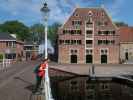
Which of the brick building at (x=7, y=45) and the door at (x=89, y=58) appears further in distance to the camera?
the brick building at (x=7, y=45)

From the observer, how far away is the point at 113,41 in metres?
68.4

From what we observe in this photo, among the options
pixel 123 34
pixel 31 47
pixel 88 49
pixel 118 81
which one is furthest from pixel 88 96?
pixel 31 47

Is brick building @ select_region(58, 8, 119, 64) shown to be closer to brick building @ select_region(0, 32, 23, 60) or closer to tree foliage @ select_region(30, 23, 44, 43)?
brick building @ select_region(0, 32, 23, 60)

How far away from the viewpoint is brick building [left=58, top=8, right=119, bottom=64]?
223 ft

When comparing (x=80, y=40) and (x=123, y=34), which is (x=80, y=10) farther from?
(x=123, y=34)

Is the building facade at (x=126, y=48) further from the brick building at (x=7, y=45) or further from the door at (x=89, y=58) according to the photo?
the brick building at (x=7, y=45)

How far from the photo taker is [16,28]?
13075cm

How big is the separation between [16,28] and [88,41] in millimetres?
68811

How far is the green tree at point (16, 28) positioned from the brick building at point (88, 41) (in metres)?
64.8

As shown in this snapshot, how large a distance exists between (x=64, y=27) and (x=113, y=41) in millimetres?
12202

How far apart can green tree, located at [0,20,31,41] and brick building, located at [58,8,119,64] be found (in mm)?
64830

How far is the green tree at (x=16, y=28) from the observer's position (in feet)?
429

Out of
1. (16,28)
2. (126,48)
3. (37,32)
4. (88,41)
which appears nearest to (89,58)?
(88,41)

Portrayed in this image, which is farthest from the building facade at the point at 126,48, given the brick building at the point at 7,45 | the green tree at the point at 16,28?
the green tree at the point at 16,28
